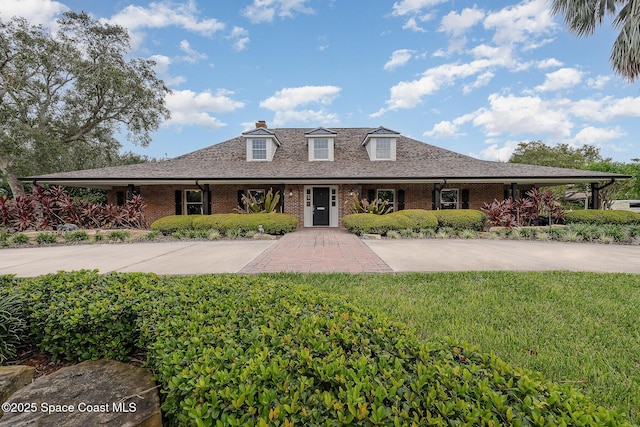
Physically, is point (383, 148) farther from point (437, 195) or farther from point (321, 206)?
point (321, 206)

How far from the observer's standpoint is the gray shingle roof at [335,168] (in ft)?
42.9

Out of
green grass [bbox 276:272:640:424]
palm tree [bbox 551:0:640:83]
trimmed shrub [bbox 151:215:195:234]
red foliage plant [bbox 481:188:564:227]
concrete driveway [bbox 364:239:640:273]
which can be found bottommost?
green grass [bbox 276:272:640:424]

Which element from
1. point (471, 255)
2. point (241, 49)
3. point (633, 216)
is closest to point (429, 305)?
point (471, 255)

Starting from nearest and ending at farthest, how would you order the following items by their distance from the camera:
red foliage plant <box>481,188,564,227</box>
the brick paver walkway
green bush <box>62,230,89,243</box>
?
1. the brick paver walkway
2. green bush <box>62,230,89,243</box>
3. red foliage plant <box>481,188,564,227</box>

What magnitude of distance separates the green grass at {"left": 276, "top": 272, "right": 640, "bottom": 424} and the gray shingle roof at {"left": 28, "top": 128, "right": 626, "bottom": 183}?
29.2 ft

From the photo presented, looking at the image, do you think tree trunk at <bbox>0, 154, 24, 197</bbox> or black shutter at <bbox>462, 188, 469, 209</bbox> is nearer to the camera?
black shutter at <bbox>462, 188, 469, 209</bbox>

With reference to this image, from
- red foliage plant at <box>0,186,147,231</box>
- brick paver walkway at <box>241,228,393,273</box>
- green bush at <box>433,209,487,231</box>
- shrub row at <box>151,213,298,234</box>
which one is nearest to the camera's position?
brick paver walkway at <box>241,228,393,273</box>

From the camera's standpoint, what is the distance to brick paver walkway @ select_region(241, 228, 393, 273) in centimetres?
567

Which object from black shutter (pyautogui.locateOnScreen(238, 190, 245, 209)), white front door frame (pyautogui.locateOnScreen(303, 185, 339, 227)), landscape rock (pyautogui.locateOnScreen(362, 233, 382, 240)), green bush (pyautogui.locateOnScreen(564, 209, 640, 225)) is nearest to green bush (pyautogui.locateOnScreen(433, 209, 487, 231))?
landscape rock (pyautogui.locateOnScreen(362, 233, 382, 240))

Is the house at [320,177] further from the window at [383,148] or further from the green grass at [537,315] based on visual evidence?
the green grass at [537,315]

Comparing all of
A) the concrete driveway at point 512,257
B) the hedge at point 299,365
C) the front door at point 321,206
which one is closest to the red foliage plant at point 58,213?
the front door at point 321,206

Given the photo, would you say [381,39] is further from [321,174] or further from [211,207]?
[211,207]

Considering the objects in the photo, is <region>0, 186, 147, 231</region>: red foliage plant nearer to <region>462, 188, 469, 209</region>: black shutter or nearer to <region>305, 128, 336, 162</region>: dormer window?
<region>305, 128, 336, 162</region>: dormer window

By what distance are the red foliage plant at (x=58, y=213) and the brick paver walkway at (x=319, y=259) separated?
27.0 ft
